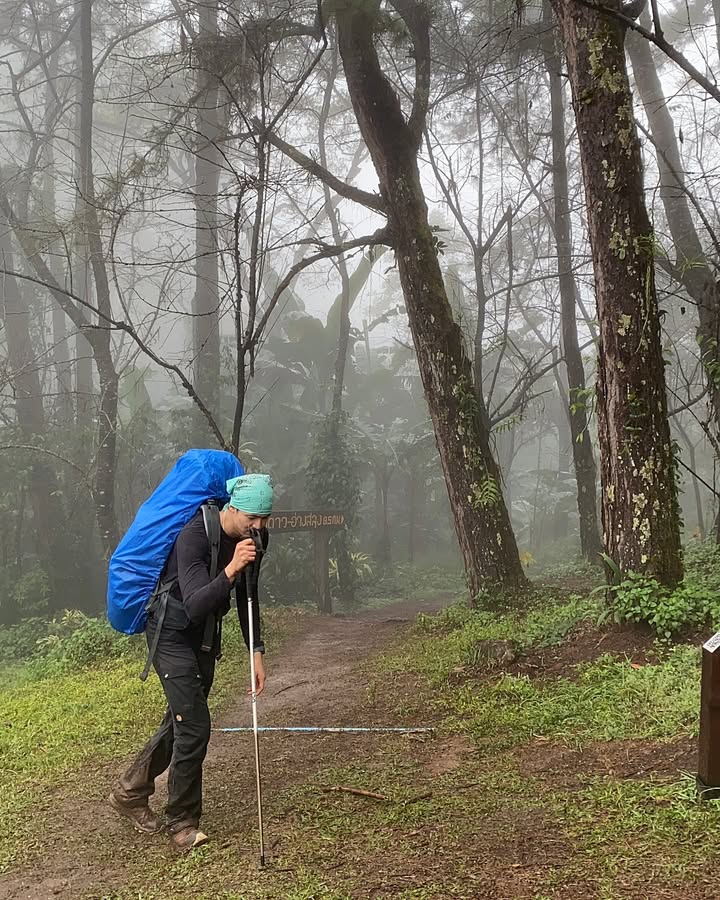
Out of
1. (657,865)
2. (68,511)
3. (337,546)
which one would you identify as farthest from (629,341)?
(68,511)

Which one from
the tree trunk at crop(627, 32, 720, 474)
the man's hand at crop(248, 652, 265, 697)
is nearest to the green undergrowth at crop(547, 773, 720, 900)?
the man's hand at crop(248, 652, 265, 697)

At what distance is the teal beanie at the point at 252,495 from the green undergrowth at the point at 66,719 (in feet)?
6.45

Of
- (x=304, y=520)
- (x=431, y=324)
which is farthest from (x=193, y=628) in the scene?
(x=304, y=520)

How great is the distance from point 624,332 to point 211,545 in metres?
3.47

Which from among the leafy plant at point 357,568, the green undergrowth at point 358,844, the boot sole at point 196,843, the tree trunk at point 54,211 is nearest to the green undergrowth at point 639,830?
the green undergrowth at point 358,844

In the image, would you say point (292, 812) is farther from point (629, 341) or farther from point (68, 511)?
point (68, 511)

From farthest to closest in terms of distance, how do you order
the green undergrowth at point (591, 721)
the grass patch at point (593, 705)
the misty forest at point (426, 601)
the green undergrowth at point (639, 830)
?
the grass patch at point (593, 705) < the misty forest at point (426, 601) < the green undergrowth at point (591, 721) < the green undergrowth at point (639, 830)

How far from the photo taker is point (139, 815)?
12.1 feet

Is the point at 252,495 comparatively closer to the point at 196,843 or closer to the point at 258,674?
the point at 258,674

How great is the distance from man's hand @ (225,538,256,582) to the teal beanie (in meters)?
0.16

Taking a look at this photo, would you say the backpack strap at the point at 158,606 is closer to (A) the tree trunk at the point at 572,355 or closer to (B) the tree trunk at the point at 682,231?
(B) the tree trunk at the point at 682,231

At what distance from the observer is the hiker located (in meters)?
3.28

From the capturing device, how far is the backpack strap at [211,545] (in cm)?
342

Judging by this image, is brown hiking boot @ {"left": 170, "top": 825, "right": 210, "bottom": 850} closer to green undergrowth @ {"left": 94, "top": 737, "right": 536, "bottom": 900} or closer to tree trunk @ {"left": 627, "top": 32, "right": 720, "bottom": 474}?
green undergrowth @ {"left": 94, "top": 737, "right": 536, "bottom": 900}
